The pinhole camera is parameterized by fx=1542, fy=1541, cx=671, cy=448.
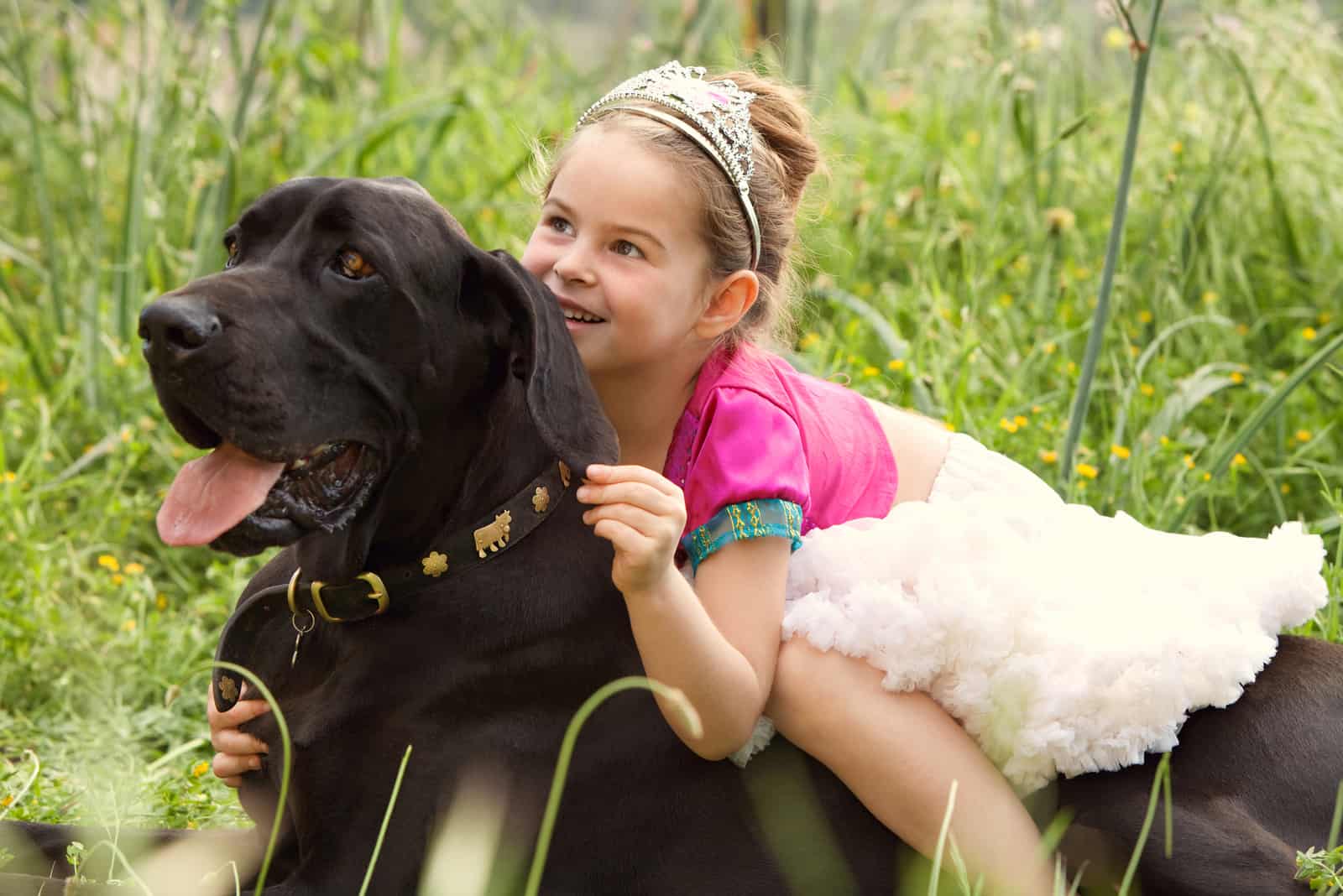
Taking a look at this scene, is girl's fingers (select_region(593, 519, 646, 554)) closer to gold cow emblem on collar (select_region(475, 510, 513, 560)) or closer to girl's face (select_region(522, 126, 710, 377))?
gold cow emblem on collar (select_region(475, 510, 513, 560))

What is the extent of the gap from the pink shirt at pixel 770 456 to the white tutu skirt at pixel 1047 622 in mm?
110

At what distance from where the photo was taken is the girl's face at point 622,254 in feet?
7.74

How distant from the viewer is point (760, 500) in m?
2.20

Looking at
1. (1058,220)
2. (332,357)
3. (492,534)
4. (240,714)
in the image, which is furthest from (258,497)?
(1058,220)

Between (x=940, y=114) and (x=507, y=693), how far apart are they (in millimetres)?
3526

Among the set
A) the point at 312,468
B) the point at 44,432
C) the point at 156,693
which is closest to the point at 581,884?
the point at 312,468

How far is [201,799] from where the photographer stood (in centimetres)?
268

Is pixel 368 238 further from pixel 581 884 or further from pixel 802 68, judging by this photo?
pixel 802 68

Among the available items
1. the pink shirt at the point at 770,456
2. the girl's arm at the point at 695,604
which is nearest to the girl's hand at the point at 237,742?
the girl's arm at the point at 695,604

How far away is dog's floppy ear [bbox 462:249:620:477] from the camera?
2.04 metres

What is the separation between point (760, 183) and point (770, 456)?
0.55 metres

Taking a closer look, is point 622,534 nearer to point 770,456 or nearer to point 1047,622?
point 770,456

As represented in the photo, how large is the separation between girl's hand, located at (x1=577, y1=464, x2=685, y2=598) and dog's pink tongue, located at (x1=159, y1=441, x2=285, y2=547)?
425mm

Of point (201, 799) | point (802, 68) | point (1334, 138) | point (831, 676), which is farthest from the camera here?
point (802, 68)
